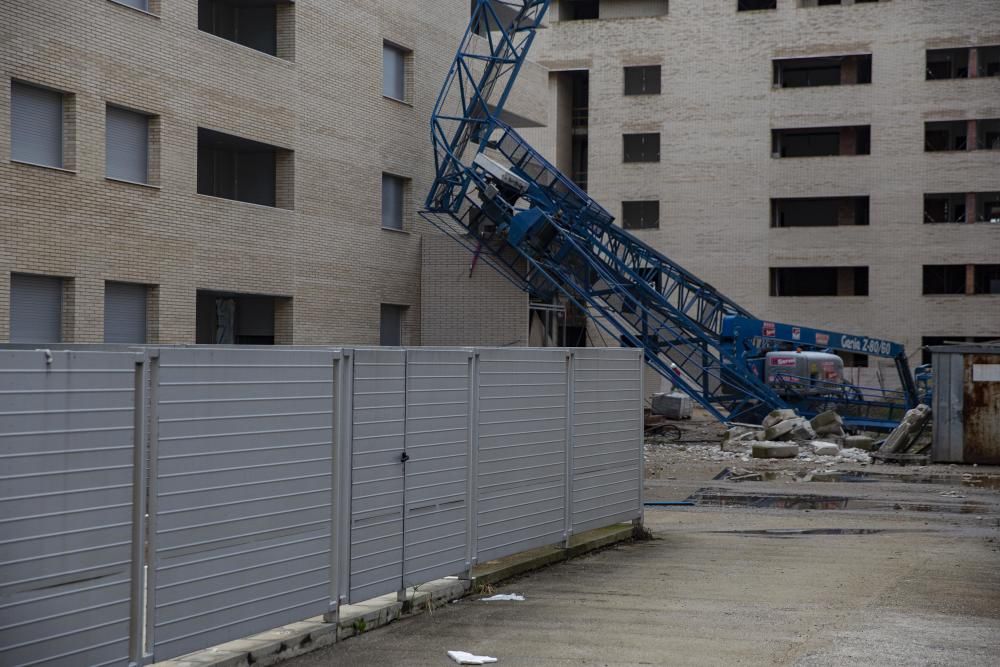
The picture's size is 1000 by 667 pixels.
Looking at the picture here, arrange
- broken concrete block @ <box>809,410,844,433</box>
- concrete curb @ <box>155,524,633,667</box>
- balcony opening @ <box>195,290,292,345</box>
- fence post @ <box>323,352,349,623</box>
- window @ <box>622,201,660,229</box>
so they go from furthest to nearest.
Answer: window @ <box>622,201,660,229</box> → broken concrete block @ <box>809,410,844,433</box> → balcony opening @ <box>195,290,292,345</box> → fence post @ <box>323,352,349,623</box> → concrete curb @ <box>155,524,633,667</box>

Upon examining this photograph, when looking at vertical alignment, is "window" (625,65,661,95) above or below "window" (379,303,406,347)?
above

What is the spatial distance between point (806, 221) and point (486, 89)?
26.7 m

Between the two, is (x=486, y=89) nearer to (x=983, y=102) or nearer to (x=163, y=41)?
(x=163, y=41)

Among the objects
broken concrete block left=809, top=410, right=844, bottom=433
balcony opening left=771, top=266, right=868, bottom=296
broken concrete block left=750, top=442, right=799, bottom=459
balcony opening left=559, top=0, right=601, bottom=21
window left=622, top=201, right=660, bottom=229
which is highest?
balcony opening left=559, top=0, right=601, bottom=21

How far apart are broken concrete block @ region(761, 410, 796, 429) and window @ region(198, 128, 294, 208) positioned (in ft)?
40.3

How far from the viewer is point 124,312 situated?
23.7 meters

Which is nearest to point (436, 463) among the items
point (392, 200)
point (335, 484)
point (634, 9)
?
point (335, 484)

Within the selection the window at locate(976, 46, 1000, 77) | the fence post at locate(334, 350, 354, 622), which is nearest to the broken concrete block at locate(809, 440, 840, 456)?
the fence post at locate(334, 350, 354, 622)

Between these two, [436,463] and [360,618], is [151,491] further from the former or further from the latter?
[436,463]

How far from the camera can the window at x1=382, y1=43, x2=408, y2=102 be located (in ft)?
104

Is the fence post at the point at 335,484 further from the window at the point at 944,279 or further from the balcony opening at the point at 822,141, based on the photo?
the balcony opening at the point at 822,141

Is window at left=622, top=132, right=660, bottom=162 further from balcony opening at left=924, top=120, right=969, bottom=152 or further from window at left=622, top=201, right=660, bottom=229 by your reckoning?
balcony opening at left=924, top=120, right=969, bottom=152

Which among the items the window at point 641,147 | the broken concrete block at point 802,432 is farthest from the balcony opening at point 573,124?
the broken concrete block at point 802,432

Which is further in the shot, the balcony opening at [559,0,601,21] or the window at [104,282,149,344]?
the balcony opening at [559,0,601,21]
